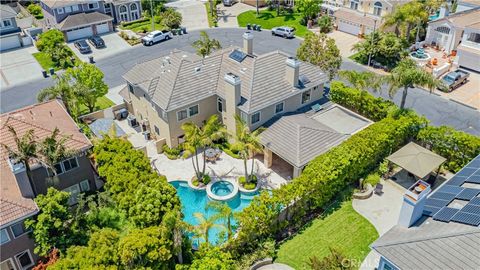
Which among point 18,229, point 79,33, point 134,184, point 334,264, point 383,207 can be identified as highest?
point 79,33

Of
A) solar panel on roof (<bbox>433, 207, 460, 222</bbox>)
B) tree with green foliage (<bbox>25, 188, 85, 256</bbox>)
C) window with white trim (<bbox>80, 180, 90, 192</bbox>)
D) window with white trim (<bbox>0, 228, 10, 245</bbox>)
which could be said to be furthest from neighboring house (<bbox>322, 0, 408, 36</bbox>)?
window with white trim (<bbox>0, 228, 10, 245</bbox>)

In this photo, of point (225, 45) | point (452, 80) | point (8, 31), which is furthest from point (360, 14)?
point (8, 31)

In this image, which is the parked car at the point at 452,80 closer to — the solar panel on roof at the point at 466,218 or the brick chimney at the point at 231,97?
the brick chimney at the point at 231,97

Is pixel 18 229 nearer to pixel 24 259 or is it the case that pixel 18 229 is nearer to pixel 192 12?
pixel 24 259

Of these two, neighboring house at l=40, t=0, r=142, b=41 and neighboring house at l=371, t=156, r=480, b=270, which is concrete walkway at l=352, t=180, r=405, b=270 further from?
neighboring house at l=40, t=0, r=142, b=41

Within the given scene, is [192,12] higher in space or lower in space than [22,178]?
higher

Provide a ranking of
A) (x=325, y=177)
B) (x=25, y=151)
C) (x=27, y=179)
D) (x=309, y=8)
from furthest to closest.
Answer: (x=309, y=8) < (x=325, y=177) < (x=27, y=179) < (x=25, y=151)
